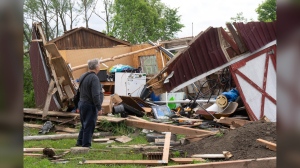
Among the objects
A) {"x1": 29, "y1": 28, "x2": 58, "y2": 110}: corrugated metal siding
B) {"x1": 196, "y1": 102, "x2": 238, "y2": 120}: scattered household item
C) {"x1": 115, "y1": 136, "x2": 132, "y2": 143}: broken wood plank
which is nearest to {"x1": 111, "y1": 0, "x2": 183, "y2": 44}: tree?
{"x1": 29, "y1": 28, "x2": 58, "y2": 110}: corrugated metal siding

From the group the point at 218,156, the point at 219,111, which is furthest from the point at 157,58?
the point at 218,156

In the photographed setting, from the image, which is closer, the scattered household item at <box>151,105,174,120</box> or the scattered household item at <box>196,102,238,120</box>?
the scattered household item at <box>196,102,238,120</box>

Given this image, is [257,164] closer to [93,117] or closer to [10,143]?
[93,117]

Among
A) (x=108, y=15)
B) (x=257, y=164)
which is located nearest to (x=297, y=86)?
(x=257, y=164)

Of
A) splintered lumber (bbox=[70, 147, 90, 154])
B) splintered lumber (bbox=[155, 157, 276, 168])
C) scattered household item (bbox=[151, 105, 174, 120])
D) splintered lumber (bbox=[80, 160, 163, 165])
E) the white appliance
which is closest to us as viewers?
splintered lumber (bbox=[155, 157, 276, 168])

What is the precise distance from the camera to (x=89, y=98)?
862 cm

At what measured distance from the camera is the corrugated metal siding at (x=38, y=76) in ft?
46.8

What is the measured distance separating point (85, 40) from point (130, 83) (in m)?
12.8

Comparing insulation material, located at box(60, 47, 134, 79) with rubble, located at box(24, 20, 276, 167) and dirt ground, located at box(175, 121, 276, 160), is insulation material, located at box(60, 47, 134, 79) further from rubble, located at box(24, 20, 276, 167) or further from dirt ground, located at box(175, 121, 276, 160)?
dirt ground, located at box(175, 121, 276, 160)

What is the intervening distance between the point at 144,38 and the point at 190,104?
2388cm

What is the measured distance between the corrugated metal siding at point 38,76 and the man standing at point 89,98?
5.32 meters

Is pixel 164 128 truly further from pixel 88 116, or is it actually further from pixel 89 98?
pixel 89 98

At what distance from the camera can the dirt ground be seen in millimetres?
7770

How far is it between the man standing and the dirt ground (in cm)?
209
